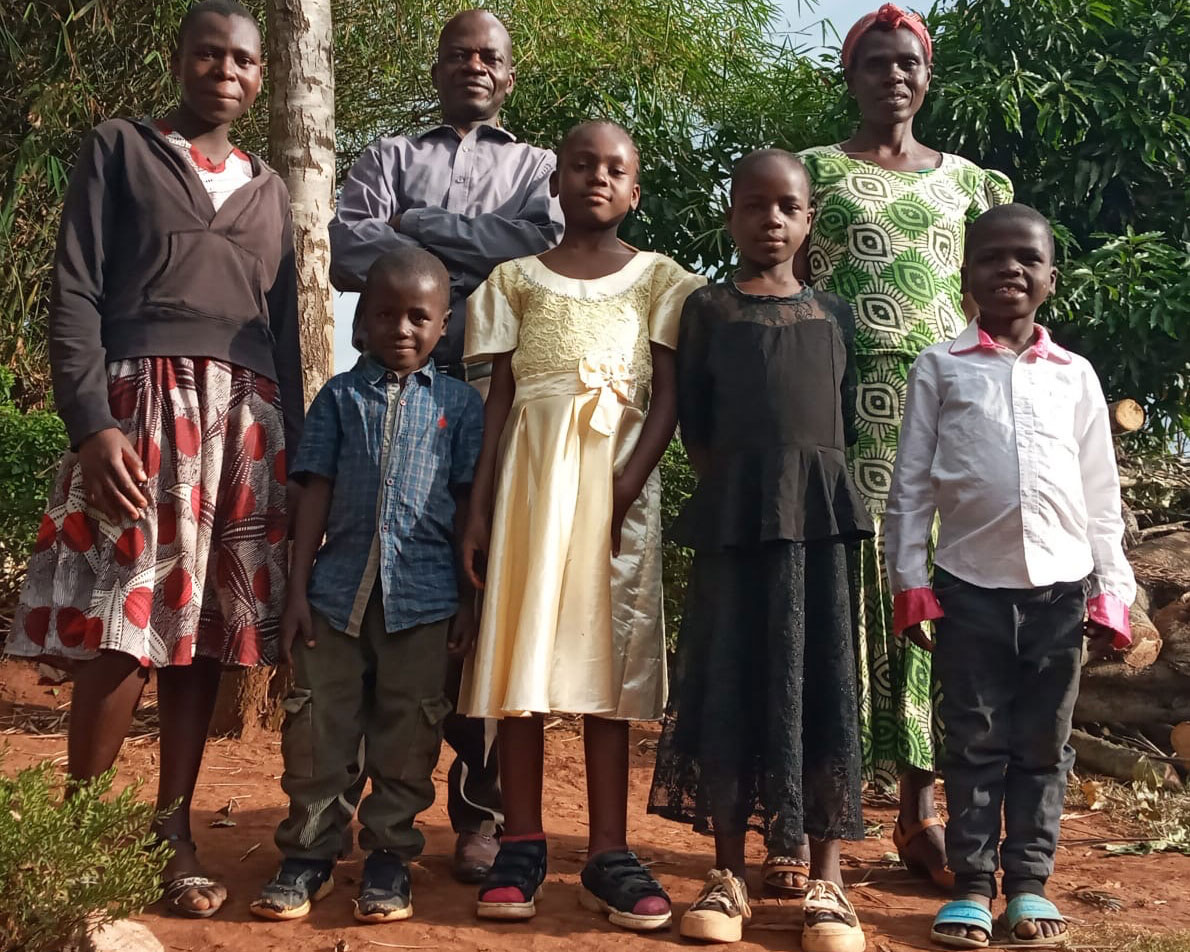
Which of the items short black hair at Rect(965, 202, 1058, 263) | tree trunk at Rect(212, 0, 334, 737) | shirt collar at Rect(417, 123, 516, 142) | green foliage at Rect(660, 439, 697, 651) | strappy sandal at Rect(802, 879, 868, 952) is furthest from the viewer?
green foliage at Rect(660, 439, 697, 651)

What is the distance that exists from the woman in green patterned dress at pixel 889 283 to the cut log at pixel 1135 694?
2.31 m

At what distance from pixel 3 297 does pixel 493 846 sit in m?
4.93

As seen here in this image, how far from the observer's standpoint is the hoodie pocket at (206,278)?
286cm

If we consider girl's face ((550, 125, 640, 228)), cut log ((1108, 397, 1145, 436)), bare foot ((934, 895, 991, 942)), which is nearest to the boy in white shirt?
bare foot ((934, 895, 991, 942))

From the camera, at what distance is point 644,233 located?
635 cm

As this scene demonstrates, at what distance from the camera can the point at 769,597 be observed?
2812 millimetres

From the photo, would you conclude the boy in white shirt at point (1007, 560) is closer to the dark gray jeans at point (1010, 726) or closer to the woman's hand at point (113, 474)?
the dark gray jeans at point (1010, 726)

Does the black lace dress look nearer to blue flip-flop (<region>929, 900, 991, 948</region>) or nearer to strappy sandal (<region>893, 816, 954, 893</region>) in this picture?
blue flip-flop (<region>929, 900, 991, 948</region>)

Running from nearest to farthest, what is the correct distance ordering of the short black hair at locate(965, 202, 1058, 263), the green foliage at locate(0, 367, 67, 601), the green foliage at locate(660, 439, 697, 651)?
the short black hair at locate(965, 202, 1058, 263), the green foliage at locate(0, 367, 67, 601), the green foliage at locate(660, 439, 697, 651)

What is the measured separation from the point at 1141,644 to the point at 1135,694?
269 mm

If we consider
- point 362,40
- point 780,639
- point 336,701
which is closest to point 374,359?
point 336,701

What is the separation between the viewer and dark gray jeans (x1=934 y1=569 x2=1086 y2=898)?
2.84 metres

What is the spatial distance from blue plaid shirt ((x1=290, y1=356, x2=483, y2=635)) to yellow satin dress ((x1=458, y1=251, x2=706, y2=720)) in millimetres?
123

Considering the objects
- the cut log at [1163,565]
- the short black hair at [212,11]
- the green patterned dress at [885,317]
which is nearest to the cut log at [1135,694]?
the cut log at [1163,565]
